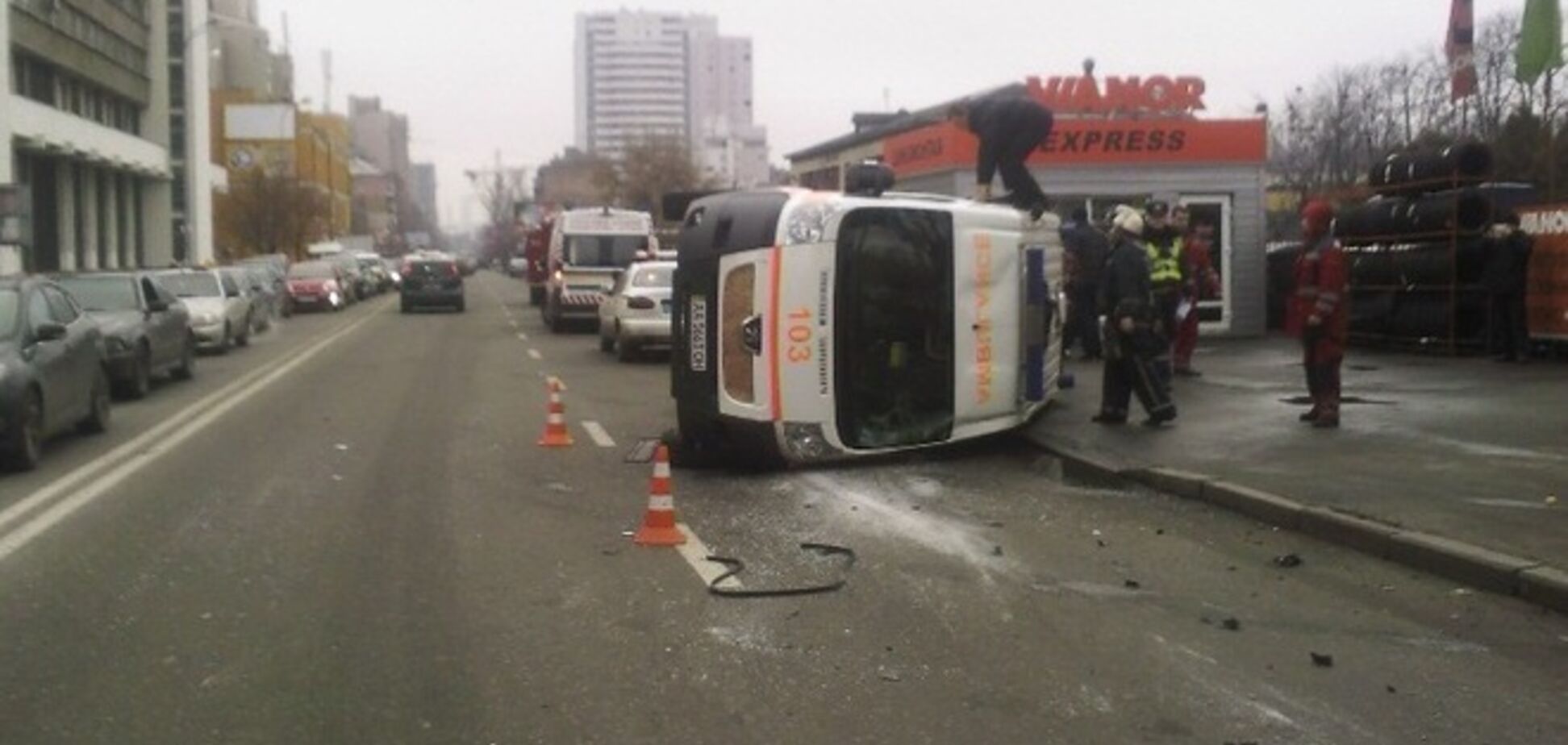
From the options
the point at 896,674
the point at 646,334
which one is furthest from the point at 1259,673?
the point at 646,334

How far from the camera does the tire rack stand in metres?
20.8

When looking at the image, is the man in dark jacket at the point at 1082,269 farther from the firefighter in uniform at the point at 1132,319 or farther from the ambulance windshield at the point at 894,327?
the ambulance windshield at the point at 894,327

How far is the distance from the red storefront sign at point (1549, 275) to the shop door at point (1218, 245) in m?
6.69

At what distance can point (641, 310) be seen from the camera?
1012 inches

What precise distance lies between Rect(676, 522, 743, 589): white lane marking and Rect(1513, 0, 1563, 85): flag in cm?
1164

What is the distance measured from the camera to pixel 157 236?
66.5 m

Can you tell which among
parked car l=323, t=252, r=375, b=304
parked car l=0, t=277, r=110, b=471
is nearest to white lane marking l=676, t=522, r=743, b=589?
parked car l=0, t=277, r=110, b=471

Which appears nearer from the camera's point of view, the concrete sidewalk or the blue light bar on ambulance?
the concrete sidewalk

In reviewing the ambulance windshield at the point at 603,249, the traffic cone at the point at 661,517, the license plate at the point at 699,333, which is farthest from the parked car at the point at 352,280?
the traffic cone at the point at 661,517

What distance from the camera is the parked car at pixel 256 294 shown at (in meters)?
34.6

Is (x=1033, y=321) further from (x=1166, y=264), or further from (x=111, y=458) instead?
(x=111, y=458)

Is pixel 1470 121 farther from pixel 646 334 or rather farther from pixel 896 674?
pixel 896 674

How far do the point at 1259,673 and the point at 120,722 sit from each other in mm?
4229

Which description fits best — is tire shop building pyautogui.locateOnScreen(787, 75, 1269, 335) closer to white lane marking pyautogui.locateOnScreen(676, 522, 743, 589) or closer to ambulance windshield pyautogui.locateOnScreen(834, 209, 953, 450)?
ambulance windshield pyautogui.locateOnScreen(834, 209, 953, 450)
